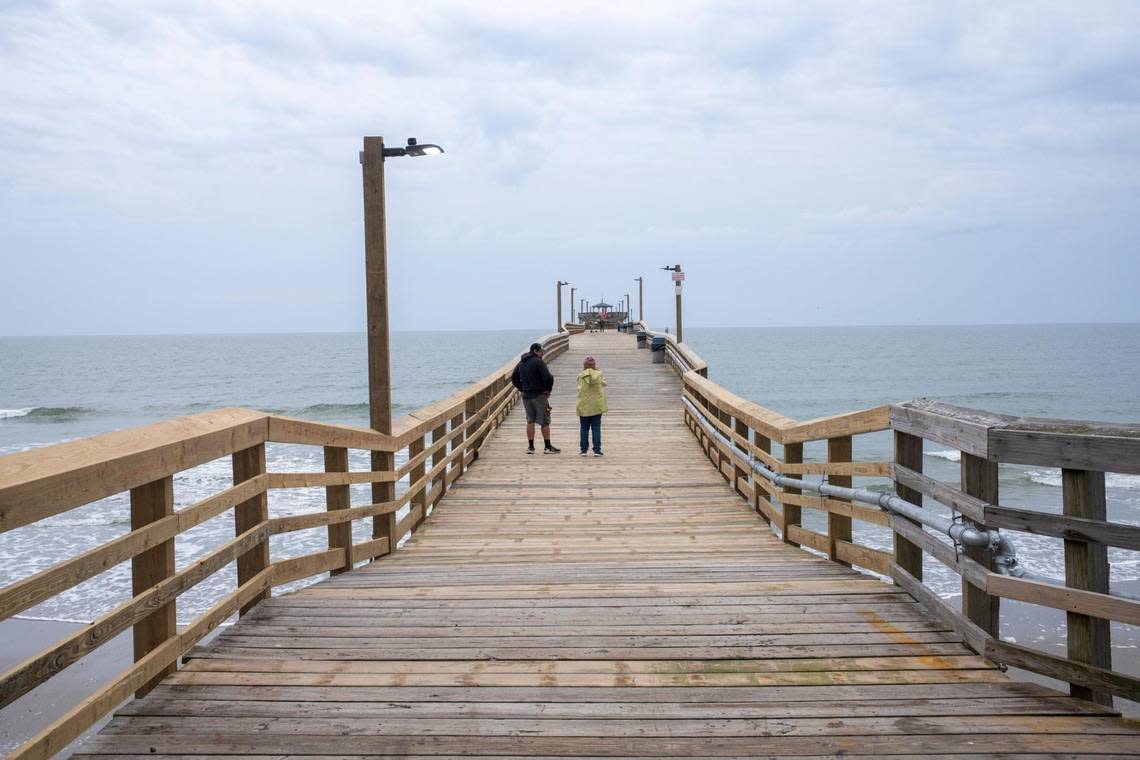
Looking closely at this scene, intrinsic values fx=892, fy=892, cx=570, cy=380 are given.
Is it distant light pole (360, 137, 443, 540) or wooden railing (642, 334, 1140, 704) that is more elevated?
distant light pole (360, 137, 443, 540)

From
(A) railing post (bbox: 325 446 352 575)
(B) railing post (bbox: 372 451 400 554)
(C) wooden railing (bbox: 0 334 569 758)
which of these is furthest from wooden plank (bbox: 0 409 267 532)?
(B) railing post (bbox: 372 451 400 554)

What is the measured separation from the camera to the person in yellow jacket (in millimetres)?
12461

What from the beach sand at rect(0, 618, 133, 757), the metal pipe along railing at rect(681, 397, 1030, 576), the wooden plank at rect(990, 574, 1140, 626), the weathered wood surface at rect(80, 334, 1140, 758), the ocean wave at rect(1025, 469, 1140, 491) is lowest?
the ocean wave at rect(1025, 469, 1140, 491)

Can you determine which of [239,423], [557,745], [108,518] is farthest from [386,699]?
[108,518]

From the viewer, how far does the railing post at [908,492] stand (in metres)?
4.56

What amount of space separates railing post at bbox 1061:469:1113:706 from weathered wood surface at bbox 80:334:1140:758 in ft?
0.57

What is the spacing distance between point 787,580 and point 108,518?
16870mm

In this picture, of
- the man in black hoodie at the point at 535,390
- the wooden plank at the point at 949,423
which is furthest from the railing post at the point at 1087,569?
the man in black hoodie at the point at 535,390

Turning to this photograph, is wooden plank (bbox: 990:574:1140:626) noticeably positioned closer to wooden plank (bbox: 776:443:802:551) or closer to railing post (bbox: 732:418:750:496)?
wooden plank (bbox: 776:443:802:551)

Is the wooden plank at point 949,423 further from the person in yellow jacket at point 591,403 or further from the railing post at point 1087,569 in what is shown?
the person in yellow jacket at point 591,403

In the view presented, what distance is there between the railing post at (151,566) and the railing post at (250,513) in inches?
33.1

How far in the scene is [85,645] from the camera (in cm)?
287

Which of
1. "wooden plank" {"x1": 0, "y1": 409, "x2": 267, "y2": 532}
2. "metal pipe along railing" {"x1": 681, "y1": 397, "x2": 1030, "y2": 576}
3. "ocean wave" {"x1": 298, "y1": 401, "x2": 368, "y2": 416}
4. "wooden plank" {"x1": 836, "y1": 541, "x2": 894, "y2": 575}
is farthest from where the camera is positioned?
"ocean wave" {"x1": 298, "y1": 401, "x2": 368, "y2": 416}

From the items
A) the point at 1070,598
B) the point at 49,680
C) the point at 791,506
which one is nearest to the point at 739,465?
the point at 791,506
